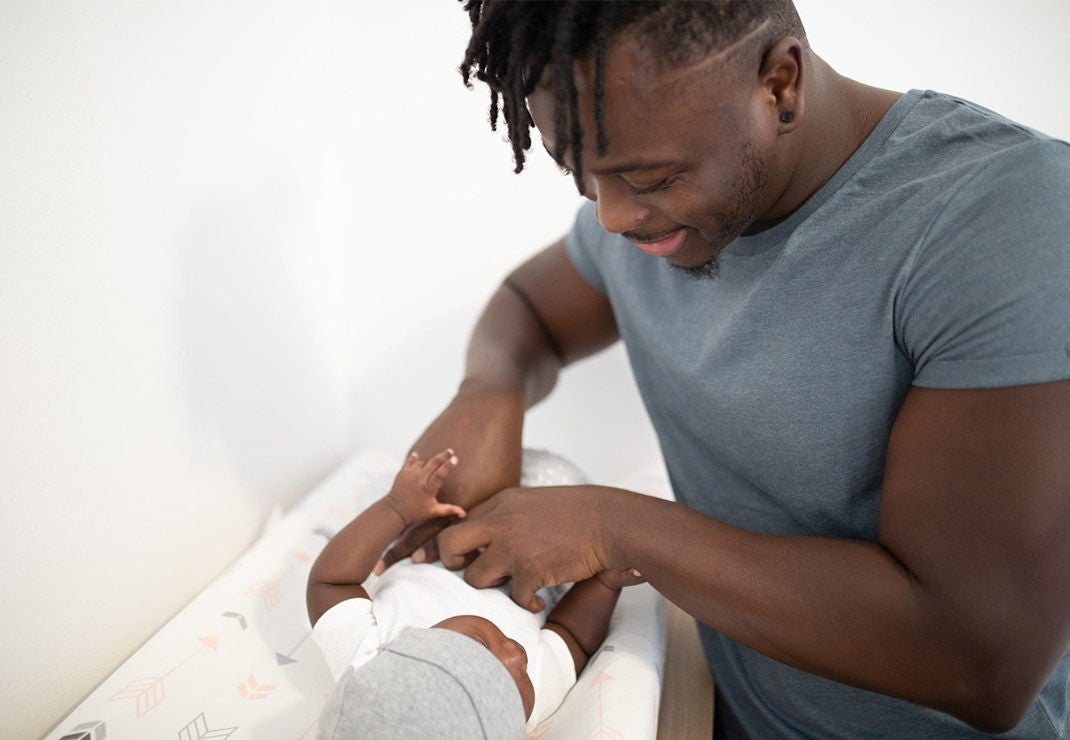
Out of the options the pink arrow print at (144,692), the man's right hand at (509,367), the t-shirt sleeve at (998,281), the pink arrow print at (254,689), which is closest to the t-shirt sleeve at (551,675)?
the man's right hand at (509,367)

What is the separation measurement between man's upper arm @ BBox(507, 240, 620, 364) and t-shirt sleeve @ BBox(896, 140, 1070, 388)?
641 mm

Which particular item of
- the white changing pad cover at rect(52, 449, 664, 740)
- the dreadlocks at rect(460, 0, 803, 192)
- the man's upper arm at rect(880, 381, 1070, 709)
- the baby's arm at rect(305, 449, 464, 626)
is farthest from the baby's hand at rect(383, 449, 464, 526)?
the man's upper arm at rect(880, 381, 1070, 709)

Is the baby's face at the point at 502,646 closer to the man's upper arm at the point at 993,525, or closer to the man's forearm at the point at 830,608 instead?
the man's forearm at the point at 830,608

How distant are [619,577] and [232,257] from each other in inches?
33.4

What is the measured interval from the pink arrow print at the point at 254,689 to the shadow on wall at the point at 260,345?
40 centimetres

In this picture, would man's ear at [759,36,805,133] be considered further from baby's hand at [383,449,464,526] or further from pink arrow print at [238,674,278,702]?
pink arrow print at [238,674,278,702]

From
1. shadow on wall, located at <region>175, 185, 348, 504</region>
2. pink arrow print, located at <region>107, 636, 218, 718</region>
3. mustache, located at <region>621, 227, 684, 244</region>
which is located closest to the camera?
mustache, located at <region>621, 227, 684, 244</region>

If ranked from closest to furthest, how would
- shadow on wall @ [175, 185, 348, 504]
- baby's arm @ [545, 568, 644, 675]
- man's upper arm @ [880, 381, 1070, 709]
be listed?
man's upper arm @ [880, 381, 1070, 709] < baby's arm @ [545, 568, 644, 675] < shadow on wall @ [175, 185, 348, 504]

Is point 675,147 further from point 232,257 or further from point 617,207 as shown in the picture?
point 232,257

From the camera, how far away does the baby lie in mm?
868

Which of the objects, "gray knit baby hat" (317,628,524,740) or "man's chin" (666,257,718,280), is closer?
"gray knit baby hat" (317,628,524,740)

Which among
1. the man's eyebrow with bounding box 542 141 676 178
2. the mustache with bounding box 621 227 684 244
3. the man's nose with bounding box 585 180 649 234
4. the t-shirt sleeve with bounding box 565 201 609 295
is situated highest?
the man's eyebrow with bounding box 542 141 676 178

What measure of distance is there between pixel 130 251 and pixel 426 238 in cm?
79

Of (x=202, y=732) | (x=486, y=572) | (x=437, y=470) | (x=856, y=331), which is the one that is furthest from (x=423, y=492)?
(x=856, y=331)
